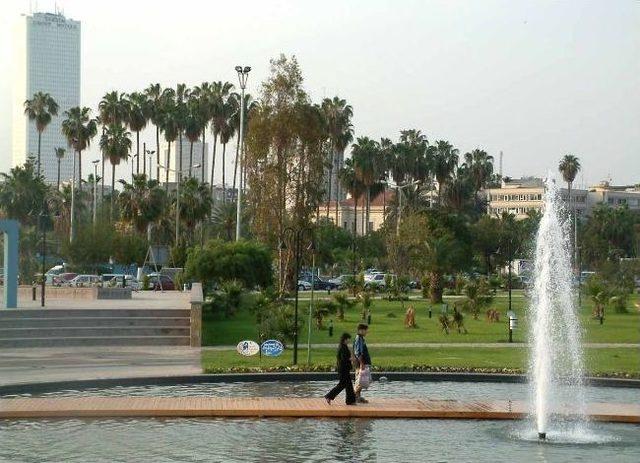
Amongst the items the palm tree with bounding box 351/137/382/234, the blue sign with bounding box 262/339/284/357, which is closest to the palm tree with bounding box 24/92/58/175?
the palm tree with bounding box 351/137/382/234

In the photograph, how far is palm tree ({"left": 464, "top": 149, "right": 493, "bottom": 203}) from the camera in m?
129

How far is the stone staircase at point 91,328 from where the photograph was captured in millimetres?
33969

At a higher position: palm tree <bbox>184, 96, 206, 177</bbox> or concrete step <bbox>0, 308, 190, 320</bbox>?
palm tree <bbox>184, 96, 206, 177</bbox>

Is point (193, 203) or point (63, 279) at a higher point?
point (193, 203)

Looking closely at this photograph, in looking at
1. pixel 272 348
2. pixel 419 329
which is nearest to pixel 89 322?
pixel 272 348

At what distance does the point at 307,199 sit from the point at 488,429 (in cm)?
3895

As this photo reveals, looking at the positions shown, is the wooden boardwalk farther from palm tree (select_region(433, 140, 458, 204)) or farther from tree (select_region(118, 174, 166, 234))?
palm tree (select_region(433, 140, 458, 204))

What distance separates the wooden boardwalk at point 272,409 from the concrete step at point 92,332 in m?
13.2

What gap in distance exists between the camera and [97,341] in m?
34.1

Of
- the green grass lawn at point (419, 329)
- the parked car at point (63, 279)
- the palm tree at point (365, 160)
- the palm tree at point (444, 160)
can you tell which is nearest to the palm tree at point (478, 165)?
the palm tree at point (444, 160)

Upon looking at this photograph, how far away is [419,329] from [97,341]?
12897 millimetres

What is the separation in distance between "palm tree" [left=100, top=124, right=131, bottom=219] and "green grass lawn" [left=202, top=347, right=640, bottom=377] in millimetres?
67760

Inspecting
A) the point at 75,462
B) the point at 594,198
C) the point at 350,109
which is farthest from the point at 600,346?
the point at 594,198

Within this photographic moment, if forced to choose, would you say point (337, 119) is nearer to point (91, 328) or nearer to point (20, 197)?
point (20, 197)
